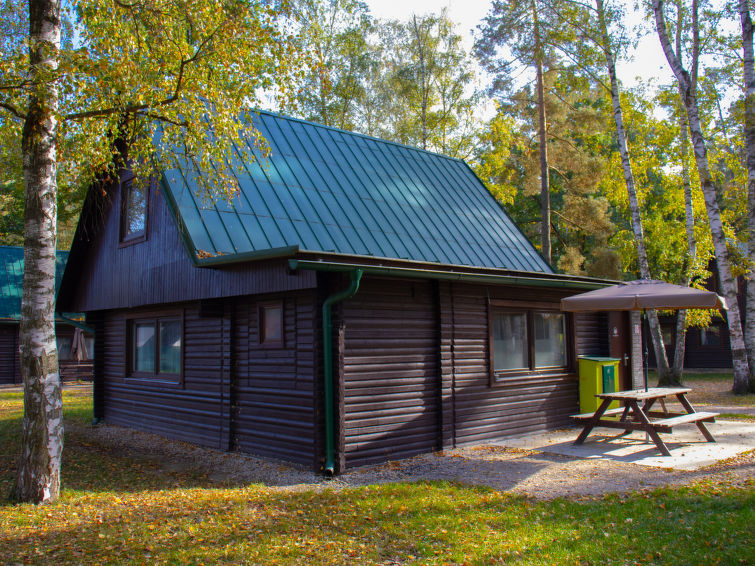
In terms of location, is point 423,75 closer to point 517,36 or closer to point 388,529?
point 517,36

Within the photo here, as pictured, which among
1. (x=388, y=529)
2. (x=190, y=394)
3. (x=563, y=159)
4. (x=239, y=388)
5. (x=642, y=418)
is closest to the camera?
(x=388, y=529)

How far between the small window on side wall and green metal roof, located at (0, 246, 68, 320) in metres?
18.3

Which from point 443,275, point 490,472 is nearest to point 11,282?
point 443,275

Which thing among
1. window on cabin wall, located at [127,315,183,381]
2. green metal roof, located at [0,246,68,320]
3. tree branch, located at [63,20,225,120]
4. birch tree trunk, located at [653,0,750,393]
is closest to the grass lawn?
window on cabin wall, located at [127,315,183,381]

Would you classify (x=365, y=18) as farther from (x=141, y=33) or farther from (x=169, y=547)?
(x=169, y=547)

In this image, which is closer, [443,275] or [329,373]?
[329,373]

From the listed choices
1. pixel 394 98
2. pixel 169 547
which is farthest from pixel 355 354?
pixel 394 98

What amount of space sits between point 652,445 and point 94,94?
30.6 feet

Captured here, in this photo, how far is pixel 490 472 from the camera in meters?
7.77

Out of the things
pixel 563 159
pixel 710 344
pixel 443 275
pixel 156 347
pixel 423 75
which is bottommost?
pixel 710 344

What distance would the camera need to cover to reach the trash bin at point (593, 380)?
11547 millimetres

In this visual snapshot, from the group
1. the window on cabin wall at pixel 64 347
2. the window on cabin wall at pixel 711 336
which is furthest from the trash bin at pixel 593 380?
the window on cabin wall at pixel 64 347

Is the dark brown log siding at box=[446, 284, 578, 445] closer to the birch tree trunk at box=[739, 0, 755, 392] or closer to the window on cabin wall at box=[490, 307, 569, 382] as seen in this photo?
the window on cabin wall at box=[490, 307, 569, 382]

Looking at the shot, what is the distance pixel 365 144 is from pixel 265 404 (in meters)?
6.81
